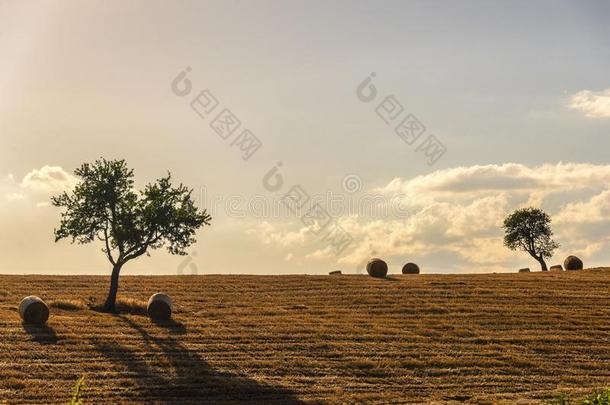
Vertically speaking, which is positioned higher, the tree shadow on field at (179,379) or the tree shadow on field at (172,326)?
the tree shadow on field at (172,326)

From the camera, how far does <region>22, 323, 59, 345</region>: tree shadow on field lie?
3603cm

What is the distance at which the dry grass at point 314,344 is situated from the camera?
30.3 m

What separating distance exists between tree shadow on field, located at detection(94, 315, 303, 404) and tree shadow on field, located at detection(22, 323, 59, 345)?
85.5 inches

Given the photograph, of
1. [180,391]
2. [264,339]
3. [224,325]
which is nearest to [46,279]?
[224,325]

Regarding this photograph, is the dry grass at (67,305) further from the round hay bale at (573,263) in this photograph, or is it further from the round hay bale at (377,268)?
the round hay bale at (573,263)

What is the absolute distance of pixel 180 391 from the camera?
29.7m

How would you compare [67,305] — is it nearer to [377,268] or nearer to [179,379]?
[179,379]

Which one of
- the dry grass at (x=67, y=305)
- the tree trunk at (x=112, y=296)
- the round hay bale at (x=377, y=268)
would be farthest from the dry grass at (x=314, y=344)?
the round hay bale at (x=377, y=268)

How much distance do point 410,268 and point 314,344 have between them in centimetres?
3280

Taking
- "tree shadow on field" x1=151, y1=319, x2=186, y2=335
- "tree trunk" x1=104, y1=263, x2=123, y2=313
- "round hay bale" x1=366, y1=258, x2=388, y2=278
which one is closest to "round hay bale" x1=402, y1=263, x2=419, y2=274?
"round hay bale" x1=366, y1=258, x2=388, y2=278

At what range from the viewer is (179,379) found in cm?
3103

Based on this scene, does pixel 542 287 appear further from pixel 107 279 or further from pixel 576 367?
pixel 107 279

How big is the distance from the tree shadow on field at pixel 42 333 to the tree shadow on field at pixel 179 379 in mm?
2171

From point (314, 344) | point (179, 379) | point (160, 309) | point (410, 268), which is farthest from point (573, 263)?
point (179, 379)
